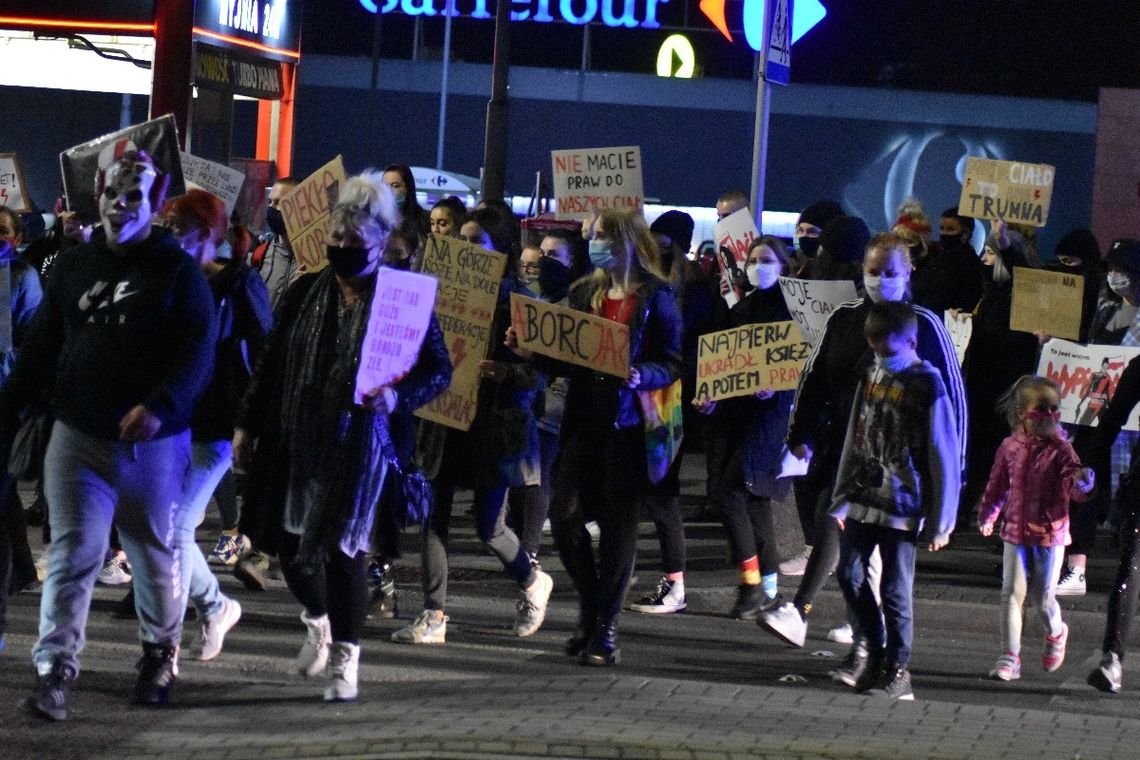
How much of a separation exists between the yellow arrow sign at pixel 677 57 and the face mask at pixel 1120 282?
142 feet

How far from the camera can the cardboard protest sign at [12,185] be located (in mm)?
12484

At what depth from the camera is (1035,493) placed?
832cm

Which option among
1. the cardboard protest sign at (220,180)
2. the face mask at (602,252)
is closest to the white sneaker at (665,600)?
the face mask at (602,252)

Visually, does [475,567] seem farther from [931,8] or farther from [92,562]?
[931,8]

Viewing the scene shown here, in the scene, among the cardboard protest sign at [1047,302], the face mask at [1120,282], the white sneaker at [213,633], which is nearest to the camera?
the white sneaker at [213,633]

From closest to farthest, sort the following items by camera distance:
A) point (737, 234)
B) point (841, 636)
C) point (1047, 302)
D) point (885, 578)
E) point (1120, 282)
Result: point (885, 578) < point (841, 636) < point (1120, 282) < point (1047, 302) < point (737, 234)

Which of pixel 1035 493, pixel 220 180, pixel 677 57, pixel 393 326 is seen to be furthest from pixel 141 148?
pixel 677 57

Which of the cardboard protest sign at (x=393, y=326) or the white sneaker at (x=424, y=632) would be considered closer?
the cardboard protest sign at (x=393, y=326)

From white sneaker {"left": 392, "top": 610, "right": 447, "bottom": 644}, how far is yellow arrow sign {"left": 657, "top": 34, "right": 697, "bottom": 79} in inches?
1793

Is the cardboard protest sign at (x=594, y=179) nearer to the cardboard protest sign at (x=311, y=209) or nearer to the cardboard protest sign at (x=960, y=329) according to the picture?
the cardboard protest sign at (x=960, y=329)

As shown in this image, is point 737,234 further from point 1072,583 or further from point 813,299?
point 1072,583

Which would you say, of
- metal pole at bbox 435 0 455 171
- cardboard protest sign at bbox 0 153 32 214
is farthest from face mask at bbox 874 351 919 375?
metal pole at bbox 435 0 455 171

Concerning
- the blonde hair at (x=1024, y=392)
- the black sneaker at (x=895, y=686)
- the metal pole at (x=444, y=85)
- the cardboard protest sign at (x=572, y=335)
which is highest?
the metal pole at (x=444, y=85)

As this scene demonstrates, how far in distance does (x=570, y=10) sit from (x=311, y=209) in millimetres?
44125
